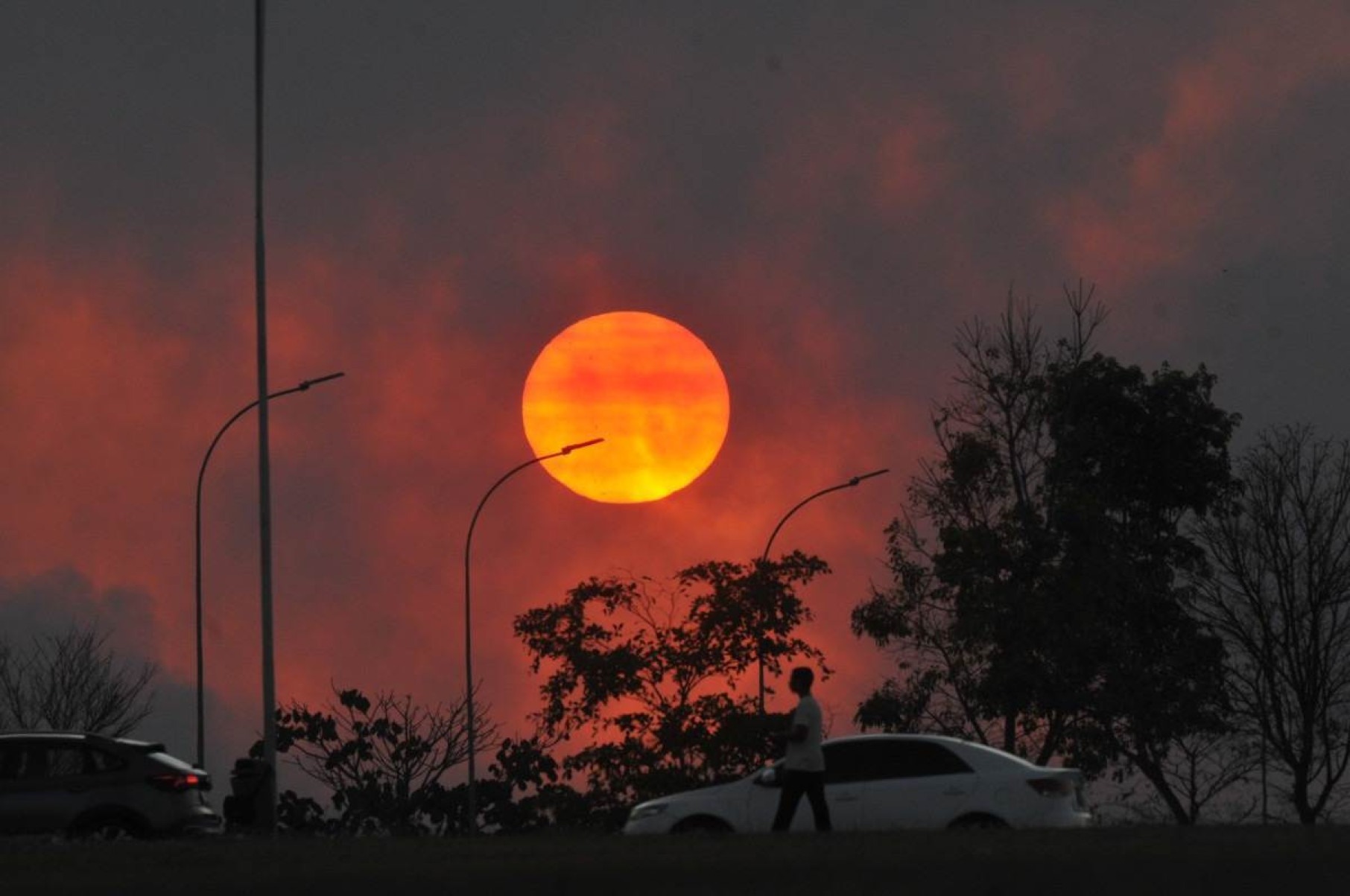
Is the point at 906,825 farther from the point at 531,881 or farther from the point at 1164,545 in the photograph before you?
the point at 1164,545

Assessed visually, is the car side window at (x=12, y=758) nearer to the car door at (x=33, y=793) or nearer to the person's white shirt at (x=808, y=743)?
the car door at (x=33, y=793)

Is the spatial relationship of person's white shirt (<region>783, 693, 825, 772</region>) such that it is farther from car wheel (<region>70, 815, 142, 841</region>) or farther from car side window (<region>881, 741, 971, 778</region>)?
car wheel (<region>70, 815, 142, 841</region>)

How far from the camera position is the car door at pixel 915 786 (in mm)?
22484

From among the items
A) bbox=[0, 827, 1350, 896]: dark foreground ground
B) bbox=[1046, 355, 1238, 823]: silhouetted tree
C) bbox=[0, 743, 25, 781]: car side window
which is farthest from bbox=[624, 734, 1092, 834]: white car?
bbox=[1046, 355, 1238, 823]: silhouetted tree

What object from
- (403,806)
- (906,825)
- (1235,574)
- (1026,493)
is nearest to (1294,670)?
(1235,574)

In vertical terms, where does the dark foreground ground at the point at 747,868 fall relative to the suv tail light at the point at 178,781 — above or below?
below

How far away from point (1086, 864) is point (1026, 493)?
37424 mm

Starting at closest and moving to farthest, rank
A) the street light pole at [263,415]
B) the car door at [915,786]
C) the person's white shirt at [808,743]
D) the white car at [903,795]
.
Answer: the person's white shirt at [808,743], the white car at [903,795], the car door at [915,786], the street light pole at [263,415]

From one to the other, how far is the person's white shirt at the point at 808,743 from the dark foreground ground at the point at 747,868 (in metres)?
3.91

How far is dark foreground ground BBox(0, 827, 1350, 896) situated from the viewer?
14.2 m

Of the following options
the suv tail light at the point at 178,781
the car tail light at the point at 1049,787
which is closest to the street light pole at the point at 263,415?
the suv tail light at the point at 178,781

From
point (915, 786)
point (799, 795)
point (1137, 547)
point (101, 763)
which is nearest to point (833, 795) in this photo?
point (915, 786)

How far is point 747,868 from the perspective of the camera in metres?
14.9

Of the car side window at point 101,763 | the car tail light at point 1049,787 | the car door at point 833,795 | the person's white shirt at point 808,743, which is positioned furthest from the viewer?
the car side window at point 101,763
